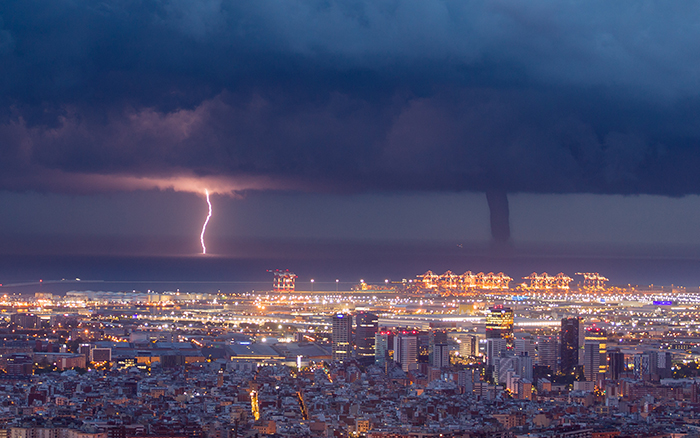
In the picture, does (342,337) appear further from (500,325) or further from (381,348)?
(500,325)

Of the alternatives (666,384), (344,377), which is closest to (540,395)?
(666,384)

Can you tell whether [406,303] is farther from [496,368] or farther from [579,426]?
[579,426]

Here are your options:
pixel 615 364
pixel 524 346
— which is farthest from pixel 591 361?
pixel 524 346

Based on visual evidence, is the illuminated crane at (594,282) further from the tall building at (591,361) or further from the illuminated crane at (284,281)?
the tall building at (591,361)

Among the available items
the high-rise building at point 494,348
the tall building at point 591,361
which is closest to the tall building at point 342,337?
the high-rise building at point 494,348

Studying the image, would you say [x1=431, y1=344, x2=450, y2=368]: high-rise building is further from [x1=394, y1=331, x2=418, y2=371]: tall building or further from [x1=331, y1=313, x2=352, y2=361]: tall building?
[x1=331, y1=313, x2=352, y2=361]: tall building

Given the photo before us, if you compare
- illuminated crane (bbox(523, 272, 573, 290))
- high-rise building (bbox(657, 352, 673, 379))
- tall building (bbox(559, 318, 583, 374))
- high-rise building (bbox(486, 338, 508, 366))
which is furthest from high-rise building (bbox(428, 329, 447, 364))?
illuminated crane (bbox(523, 272, 573, 290))
